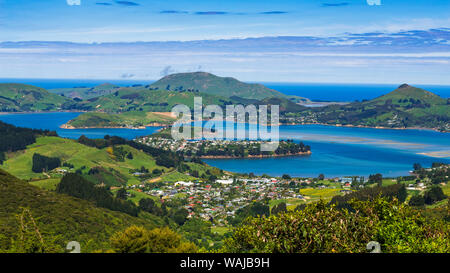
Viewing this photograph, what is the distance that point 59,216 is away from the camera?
37562 millimetres

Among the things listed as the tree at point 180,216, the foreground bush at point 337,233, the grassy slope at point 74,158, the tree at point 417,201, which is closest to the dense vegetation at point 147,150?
the grassy slope at point 74,158

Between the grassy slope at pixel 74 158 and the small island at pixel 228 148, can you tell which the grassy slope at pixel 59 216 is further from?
the small island at pixel 228 148

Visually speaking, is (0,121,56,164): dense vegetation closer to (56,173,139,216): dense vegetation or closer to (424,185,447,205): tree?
(56,173,139,216): dense vegetation

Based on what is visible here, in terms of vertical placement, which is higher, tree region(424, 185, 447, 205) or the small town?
tree region(424, 185, 447, 205)

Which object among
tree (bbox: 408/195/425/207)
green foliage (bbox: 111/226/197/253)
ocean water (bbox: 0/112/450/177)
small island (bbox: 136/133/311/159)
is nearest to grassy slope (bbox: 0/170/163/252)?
green foliage (bbox: 111/226/197/253)

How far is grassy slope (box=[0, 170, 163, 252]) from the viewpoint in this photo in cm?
3338

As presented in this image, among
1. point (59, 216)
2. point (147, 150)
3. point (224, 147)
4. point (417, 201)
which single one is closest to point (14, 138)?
point (147, 150)

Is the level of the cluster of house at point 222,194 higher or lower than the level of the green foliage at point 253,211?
lower

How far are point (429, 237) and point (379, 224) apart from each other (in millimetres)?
2042

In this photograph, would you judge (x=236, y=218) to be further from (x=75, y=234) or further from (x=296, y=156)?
(x=296, y=156)

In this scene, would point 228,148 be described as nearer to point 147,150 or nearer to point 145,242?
point 147,150

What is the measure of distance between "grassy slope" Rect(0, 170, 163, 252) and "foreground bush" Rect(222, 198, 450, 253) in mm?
16311

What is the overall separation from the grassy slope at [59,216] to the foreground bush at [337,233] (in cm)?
1631

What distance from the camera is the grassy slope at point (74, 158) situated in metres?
89.7
